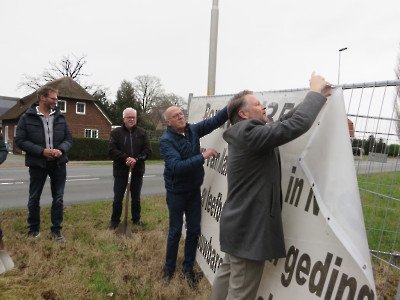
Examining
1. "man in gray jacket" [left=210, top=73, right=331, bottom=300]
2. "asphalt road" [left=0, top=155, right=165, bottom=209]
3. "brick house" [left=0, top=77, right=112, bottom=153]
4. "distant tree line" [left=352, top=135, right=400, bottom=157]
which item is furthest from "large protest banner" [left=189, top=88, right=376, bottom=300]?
"brick house" [left=0, top=77, right=112, bottom=153]

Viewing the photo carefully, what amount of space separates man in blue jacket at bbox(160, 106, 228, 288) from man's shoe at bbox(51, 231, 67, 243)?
192cm

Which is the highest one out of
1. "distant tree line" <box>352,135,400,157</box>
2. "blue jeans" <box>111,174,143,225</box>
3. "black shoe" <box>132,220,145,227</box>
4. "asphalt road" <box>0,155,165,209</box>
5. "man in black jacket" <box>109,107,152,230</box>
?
"distant tree line" <box>352,135,400,157</box>

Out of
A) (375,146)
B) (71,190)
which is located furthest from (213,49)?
(71,190)

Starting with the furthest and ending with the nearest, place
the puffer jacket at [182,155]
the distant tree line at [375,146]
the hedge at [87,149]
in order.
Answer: the hedge at [87,149]
the puffer jacket at [182,155]
the distant tree line at [375,146]

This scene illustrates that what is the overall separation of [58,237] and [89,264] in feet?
3.15

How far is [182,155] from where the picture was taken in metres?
3.23

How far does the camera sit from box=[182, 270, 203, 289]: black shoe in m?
3.40

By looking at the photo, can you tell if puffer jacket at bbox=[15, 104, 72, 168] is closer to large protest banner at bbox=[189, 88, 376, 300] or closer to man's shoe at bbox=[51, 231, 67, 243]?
man's shoe at bbox=[51, 231, 67, 243]

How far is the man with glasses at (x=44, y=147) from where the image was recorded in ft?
14.7

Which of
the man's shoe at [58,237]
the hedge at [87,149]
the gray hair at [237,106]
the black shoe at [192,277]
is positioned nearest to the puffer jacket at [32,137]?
the man's shoe at [58,237]

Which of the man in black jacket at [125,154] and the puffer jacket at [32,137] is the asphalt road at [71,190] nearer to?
the man in black jacket at [125,154]

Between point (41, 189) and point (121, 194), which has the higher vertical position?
point (41, 189)

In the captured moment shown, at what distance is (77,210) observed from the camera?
6641 mm

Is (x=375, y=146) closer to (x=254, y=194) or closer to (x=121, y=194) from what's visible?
(x=254, y=194)
